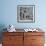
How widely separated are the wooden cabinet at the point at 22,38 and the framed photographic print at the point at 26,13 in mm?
640

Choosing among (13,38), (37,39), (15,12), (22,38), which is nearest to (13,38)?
(13,38)

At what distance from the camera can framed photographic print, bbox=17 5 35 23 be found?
13.1 ft

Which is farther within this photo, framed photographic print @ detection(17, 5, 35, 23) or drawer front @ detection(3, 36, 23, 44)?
framed photographic print @ detection(17, 5, 35, 23)

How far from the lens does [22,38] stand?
3.53 metres

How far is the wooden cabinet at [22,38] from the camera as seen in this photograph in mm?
3525

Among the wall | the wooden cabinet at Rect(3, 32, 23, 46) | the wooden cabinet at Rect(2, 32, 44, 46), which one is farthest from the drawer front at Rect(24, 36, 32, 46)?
the wall

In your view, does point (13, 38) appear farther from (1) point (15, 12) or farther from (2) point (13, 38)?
(1) point (15, 12)

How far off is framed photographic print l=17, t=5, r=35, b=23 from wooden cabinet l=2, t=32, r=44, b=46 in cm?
64

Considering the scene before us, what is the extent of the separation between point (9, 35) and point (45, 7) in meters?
1.46

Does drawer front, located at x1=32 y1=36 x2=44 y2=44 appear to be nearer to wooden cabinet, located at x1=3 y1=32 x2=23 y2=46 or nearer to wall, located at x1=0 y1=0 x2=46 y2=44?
wooden cabinet, located at x1=3 y1=32 x2=23 y2=46

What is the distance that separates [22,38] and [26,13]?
897 mm

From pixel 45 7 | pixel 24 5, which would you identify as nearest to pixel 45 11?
pixel 45 7

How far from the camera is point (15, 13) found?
158 inches

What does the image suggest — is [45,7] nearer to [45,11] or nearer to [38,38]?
[45,11]
